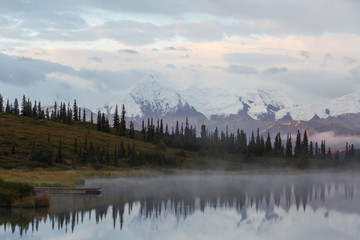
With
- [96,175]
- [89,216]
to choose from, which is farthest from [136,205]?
[96,175]

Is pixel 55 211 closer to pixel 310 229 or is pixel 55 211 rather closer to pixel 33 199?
pixel 33 199

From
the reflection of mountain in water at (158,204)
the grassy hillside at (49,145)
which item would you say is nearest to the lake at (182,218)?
the reflection of mountain in water at (158,204)

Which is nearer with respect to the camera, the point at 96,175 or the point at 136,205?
the point at 136,205

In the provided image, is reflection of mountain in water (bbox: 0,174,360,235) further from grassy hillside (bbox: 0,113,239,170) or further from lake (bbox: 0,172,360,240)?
grassy hillside (bbox: 0,113,239,170)

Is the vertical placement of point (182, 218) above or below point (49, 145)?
below

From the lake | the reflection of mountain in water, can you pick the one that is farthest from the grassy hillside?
the lake

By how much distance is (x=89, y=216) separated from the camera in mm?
47188

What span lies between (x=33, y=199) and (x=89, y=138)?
120171mm

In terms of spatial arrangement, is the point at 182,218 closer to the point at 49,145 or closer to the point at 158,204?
the point at 158,204

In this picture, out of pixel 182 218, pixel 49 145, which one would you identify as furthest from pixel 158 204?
pixel 49 145

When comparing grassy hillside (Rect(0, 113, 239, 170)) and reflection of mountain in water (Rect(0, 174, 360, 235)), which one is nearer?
reflection of mountain in water (Rect(0, 174, 360, 235))

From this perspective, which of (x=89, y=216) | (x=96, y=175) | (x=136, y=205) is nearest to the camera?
(x=89, y=216)

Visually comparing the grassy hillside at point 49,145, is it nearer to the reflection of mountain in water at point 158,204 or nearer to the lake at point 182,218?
the reflection of mountain in water at point 158,204

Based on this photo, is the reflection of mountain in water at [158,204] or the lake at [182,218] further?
the reflection of mountain in water at [158,204]
